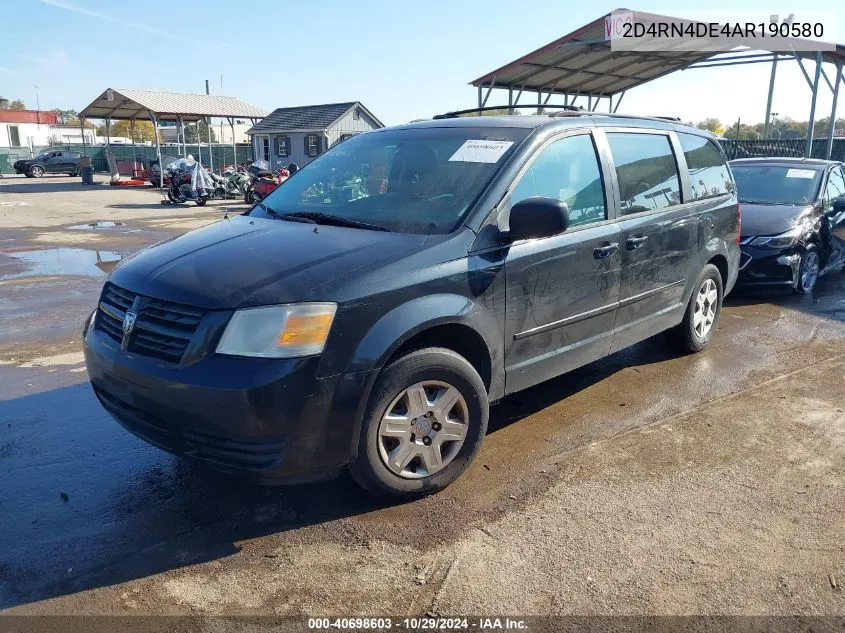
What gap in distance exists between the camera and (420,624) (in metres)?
2.55

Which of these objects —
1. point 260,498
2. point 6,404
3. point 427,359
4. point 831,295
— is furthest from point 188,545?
point 831,295

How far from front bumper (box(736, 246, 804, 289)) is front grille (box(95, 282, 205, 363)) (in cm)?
662

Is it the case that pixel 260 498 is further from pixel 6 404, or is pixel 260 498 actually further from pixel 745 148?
pixel 745 148

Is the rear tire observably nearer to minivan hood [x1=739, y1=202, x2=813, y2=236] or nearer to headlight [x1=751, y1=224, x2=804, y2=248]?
headlight [x1=751, y1=224, x2=804, y2=248]

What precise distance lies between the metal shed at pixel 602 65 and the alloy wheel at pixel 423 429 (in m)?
13.3

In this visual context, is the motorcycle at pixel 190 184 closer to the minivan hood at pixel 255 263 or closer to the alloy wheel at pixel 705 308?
the alloy wheel at pixel 705 308

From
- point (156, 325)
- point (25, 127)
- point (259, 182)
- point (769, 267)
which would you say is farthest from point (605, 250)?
point (25, 127)

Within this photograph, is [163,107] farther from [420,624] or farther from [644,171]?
[420,624]

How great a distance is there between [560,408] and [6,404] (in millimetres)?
3842

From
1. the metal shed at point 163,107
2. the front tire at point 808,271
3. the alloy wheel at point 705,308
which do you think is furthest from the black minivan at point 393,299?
the metal shed at point 163,107

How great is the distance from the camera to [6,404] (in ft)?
15.1

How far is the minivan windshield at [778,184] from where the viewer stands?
8539 mm

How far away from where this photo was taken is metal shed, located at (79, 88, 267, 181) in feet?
101

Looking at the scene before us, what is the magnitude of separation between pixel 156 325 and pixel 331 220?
1176 millimetres
